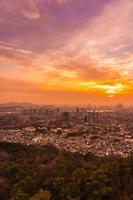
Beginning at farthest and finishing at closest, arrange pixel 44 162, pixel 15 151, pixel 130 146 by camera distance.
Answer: pixel 130 146 < pixel 15 151 < pixel 44 162

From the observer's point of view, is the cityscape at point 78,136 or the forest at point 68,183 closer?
the forest at point 68,183

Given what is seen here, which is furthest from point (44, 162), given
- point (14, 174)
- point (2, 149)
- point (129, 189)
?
point (129, 189)

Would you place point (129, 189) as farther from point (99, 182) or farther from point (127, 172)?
point (99, 182)

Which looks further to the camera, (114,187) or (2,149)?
(2,149)

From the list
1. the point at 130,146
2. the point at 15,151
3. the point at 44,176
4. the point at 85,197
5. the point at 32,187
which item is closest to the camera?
the point at 85,197

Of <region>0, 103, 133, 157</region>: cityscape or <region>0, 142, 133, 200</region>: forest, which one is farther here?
<region>0, 103, 133, 157</region>: cityscape

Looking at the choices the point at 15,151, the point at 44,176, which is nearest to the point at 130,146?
the point at 15,151

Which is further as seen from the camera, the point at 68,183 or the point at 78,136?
the point at 78,136

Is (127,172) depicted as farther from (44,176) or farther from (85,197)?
(44,176)

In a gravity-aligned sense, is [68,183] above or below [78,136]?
above
